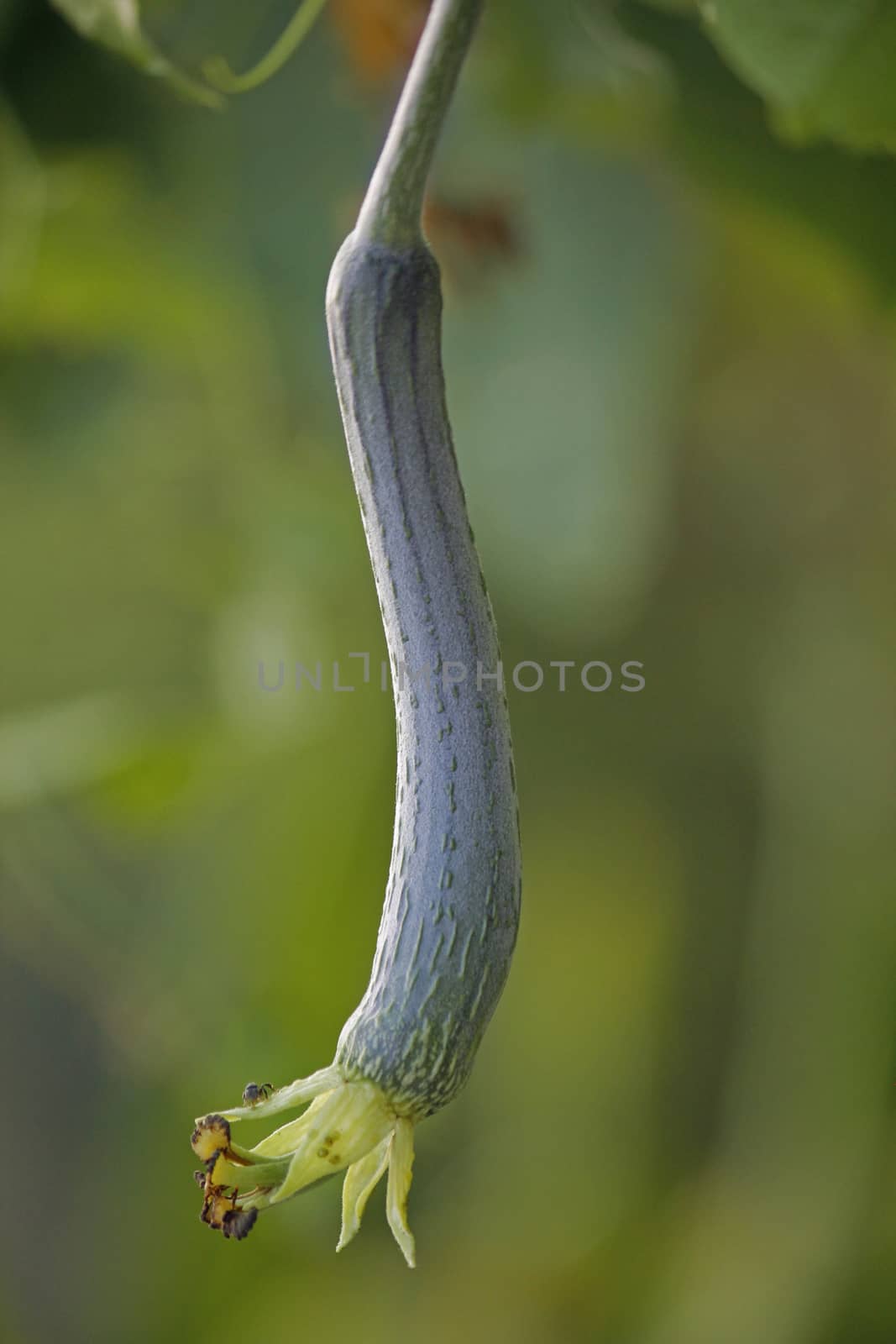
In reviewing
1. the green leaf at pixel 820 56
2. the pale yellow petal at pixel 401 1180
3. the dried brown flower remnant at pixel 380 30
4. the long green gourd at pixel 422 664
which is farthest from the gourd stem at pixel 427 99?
the dried brown flower remnant at pixel 380 30

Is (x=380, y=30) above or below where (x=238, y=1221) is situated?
above

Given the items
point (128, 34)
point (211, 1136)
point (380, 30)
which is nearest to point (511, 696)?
point (380, 30)

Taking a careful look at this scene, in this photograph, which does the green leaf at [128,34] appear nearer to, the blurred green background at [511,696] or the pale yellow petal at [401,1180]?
the blurred green background at [511,696]

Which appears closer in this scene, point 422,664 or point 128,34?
point 422,664

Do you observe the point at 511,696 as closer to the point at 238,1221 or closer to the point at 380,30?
the point at 380,30

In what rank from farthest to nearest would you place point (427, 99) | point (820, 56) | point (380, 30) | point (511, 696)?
point (511, 696), point (380, 30), point (820, 56), point (427, 99)
